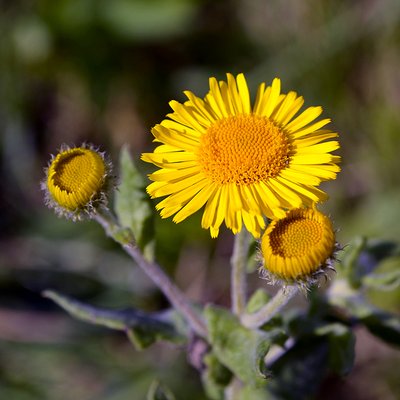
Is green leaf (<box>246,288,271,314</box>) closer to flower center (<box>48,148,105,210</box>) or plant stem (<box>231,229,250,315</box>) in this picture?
plant stem (<box>231,229,250,315</box>)

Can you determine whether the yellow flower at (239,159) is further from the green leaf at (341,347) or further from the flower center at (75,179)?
the green leaf at (341,347)

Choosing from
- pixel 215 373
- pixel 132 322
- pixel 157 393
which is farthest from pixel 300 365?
pixel 132 322

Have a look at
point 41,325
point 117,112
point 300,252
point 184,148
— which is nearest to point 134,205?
point 184,148

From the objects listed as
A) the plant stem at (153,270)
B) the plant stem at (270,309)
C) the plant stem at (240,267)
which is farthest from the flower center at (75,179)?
the plant stem at (270,309)

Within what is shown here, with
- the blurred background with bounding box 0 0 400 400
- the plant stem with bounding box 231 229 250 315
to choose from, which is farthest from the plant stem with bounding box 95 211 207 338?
the blurred background with bounding box 0 0 400 400

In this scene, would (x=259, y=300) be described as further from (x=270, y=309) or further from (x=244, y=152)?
(x=244, y=152)

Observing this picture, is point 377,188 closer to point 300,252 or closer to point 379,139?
point 379,139

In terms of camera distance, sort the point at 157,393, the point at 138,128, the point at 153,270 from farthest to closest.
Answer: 1. the point at 138,128
2. the point at 157,393
3. the point at 153,270
